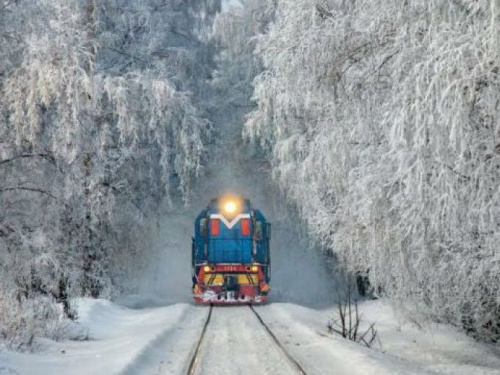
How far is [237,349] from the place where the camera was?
36.4 ft

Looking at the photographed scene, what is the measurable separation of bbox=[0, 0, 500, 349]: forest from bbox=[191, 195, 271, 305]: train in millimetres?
1695

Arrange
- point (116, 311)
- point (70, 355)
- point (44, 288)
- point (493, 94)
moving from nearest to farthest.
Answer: point (493, 94) < point (70, 355) < point (44, 288) < point (116, 311)

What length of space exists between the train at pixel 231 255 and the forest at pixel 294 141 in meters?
1.70

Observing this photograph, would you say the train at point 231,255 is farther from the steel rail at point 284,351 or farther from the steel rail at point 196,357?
the steel rail at point 196,357

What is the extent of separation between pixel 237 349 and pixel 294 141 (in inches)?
386

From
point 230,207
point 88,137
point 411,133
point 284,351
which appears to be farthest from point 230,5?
point 411,133

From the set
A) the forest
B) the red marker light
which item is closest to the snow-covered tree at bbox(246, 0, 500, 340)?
the forest

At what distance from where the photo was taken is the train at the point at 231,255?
21.1m

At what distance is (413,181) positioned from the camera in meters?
7.30

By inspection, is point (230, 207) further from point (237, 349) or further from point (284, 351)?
point (284, 351)

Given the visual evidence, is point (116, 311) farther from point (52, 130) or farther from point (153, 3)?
point (153, 3)

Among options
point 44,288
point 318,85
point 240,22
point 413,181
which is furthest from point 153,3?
point 413,181

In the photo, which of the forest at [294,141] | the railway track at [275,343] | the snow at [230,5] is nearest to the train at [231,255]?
the forest at [294,141]

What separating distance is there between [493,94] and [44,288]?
32.5 ft
